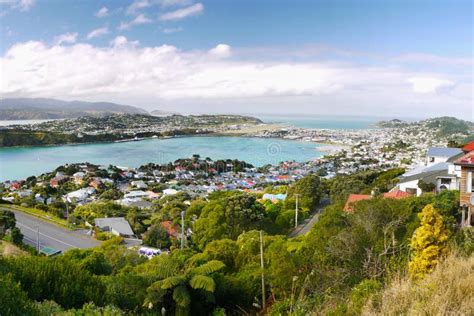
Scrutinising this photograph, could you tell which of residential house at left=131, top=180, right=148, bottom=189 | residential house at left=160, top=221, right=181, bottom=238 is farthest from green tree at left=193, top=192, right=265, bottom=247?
residential house at left=131, top=180, right=148, bottom=189

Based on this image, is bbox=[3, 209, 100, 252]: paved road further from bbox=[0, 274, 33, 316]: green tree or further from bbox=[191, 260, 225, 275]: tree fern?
bbox=[0, 274, 33, 316]: green tree

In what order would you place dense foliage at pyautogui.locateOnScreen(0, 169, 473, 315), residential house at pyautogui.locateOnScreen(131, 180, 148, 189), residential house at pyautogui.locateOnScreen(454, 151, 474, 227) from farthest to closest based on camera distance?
residential house at pyautogui.locateOnScreen(131, 180, 148, 189) < residential house at pyautogui.locateOnScreen(454, 151, 474, 227) < dense foliage at pyautogui.locateOnScreen(0, 169, 473, 315)

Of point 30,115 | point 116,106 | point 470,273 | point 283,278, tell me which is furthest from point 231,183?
point 116,106

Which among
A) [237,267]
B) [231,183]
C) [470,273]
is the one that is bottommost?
[231,183]

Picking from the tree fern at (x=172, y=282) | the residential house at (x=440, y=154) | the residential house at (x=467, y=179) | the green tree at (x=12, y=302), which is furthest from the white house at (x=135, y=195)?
the green tree at (x=12, y=302)

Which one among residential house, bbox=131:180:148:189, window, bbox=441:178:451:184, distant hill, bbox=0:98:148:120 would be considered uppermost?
distant hill, bbox=0:98:148:120

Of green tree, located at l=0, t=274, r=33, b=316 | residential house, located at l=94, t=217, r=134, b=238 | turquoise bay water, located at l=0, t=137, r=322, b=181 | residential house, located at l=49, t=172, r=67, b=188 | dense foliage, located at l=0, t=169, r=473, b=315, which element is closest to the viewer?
green tree, located at l=0, t=274, r=33, b=316

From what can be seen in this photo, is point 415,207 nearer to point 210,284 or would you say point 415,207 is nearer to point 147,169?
point 210,284

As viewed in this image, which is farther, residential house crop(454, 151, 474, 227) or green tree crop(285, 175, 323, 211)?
green tree crop(285, 175, 323, 211)
